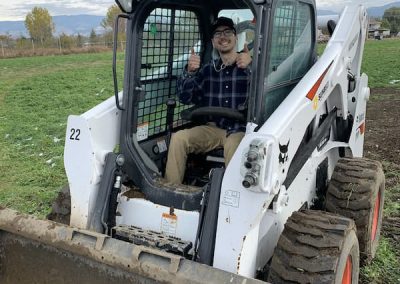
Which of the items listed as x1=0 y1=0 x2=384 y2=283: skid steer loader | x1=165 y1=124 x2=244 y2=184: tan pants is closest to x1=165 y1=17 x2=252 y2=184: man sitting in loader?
x1=165 y1=124 x2=244 y2=184: tan pants

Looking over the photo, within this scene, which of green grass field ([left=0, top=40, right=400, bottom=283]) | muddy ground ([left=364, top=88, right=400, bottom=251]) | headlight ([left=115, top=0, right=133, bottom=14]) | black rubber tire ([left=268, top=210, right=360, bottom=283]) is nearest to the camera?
black rubber tire ([left=268, top=210, right=360, bottom=283])

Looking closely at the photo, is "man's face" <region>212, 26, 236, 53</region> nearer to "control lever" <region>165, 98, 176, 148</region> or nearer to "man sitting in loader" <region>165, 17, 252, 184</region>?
"man sitting in loader" <region>165, 17, 252, 184</region>

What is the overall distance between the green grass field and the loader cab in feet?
5.88

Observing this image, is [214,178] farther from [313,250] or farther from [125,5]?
[125,5]

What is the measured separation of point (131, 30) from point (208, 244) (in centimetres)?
155

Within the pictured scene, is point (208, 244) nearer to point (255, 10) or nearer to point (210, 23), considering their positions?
point (255, 10)

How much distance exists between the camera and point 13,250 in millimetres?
3242

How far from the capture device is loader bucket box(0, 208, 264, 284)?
2629mm

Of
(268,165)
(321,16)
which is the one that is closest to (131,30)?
(268,165)

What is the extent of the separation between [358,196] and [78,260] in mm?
2140

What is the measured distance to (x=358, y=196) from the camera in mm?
3848

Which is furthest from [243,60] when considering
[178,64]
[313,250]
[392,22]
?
[392,22]

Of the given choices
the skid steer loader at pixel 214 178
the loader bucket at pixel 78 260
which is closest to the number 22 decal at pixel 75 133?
the skid steer loader at pixel 214 178

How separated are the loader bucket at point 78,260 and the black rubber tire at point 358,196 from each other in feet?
5.22
